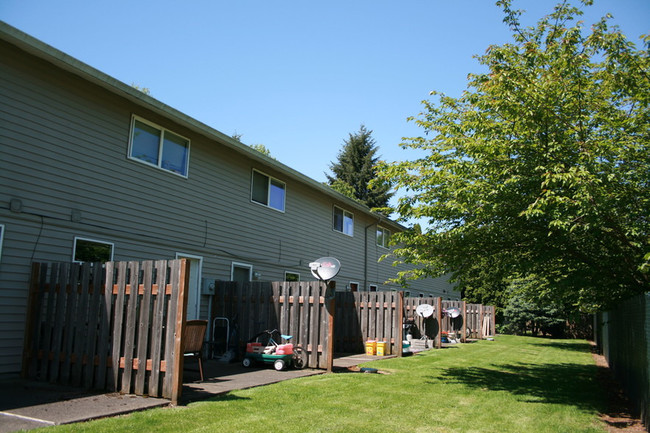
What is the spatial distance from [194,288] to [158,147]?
3210 millimetres

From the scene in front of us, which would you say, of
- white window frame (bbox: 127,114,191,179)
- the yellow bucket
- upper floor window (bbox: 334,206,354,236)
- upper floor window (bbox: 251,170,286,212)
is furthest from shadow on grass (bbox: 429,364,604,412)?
upper floor window (bbox: 334,206,354,236)

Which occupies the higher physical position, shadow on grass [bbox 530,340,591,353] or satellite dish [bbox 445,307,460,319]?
satellite dish [bbox 445,307,460,319]

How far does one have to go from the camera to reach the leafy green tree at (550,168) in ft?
22.0

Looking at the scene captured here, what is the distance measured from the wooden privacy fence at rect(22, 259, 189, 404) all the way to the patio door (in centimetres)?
357

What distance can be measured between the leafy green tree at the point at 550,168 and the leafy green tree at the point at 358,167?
33.6m

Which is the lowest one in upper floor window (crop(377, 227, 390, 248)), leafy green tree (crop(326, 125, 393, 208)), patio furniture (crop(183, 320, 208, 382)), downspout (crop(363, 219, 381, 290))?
patio furniture (crop(183, 320, 208, 382))

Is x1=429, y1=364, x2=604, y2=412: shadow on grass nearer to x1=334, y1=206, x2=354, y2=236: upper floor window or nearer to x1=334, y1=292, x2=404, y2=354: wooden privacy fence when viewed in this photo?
x1=334, y1=292, x2=404, y2=354: wooden privacy fence

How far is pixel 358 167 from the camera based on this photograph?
4431cm

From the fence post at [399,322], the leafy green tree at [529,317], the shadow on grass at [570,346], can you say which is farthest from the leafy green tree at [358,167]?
the fence post at [399,322]

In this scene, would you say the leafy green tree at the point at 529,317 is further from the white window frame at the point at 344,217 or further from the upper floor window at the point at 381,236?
the white window frame at the point at 344,217

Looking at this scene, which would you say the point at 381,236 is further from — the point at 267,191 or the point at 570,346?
the point at 267,191

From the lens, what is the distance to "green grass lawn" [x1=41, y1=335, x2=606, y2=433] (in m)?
5.06

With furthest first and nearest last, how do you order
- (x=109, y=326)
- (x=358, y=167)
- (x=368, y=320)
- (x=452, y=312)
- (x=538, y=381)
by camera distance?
(x=358, y=167), (x=452, y=312), (x=368, y=320), (x=538, y=381), (x=109, y=326)

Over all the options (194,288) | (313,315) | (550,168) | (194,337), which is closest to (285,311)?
(313,315)
